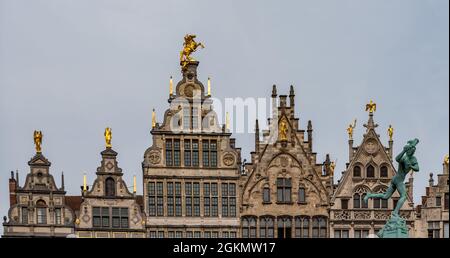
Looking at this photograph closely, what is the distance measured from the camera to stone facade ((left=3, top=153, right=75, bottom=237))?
205 feet

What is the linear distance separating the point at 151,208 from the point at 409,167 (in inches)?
616

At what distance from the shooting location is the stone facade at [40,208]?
62.3 meters

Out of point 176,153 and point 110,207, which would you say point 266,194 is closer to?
point 176,153

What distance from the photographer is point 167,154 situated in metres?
64.1

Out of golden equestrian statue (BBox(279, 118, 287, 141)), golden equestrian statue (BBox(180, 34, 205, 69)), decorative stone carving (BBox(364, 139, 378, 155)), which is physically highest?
golden equestrian statue (BBox(180, 34, 205, 69))

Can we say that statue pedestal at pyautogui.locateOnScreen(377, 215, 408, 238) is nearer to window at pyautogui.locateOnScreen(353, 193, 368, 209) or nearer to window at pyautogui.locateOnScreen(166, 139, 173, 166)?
window at pyautogui.locateOnScreen(353, 193, 368, 209)

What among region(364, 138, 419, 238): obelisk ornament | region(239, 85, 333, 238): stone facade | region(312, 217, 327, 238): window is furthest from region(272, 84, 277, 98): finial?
region(364, 138, 419, 238): obelisk ornament

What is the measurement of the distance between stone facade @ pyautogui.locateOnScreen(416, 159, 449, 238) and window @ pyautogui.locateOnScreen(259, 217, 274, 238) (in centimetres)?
668

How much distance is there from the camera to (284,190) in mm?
64938

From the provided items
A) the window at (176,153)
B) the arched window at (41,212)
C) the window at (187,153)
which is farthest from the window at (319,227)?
the arched window at (41,212)
